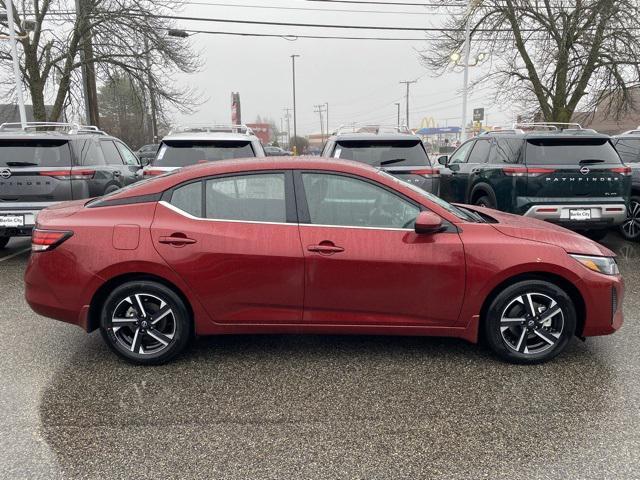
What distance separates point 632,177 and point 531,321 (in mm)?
5645

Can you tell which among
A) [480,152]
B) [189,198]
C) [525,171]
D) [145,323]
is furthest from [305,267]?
[480,152]

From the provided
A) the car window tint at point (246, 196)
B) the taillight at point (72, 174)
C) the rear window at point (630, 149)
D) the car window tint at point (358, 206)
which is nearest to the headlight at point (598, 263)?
the car window tint at point (358, 206)

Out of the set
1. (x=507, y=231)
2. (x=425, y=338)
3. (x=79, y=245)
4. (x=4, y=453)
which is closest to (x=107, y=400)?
(x=4, y=453)

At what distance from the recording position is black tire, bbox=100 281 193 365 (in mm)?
3645

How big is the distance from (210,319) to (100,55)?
56.9 feet

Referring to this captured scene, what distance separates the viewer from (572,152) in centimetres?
670

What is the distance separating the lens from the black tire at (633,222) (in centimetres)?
787

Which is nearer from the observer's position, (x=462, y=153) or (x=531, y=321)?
(x=531, y=321)

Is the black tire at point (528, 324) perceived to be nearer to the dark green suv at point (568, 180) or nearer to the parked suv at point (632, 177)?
the dark green suv at point (568, 180)

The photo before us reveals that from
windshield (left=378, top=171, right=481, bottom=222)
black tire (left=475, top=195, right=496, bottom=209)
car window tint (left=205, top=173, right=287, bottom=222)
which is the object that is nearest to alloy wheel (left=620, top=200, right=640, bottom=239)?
black tire (left=475, top=195, right=496, bottom=209)

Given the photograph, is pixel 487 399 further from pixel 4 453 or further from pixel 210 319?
pixel 4 453

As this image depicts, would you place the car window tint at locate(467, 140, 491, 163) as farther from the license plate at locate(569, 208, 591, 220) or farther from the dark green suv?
the license plate at locate(569, 208, 591, 220)

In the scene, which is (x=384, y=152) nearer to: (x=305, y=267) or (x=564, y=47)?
(x=305, y=267)

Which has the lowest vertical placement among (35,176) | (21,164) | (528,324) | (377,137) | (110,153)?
(528,324)
